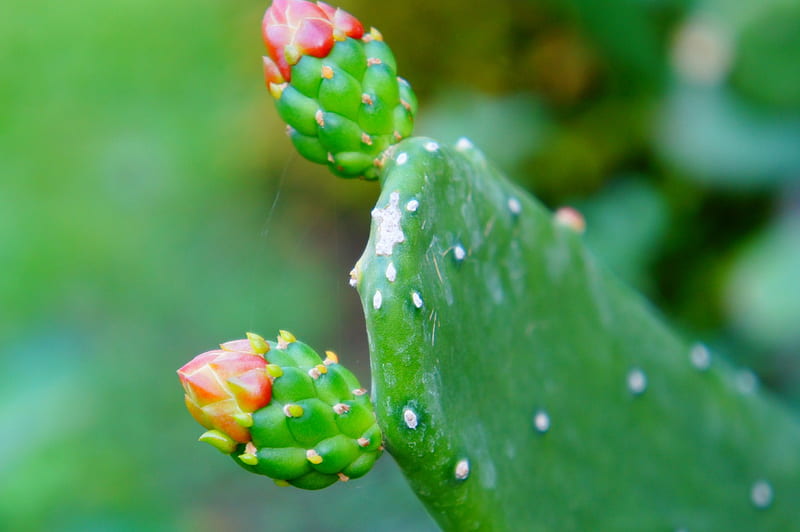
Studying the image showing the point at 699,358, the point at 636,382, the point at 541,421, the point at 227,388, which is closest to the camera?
the point at 227,388

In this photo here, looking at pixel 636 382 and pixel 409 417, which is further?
pixel 636 382

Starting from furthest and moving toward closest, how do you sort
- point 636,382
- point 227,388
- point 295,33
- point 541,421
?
point 636,382
point 541,421
point 295,33
point 227,388

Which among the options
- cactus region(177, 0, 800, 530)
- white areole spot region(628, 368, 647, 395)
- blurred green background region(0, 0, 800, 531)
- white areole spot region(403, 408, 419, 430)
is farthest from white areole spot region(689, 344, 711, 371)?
white areole spot region(403, 408, 419, 430)

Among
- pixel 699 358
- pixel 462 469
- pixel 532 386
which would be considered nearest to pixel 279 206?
pixel 699 358

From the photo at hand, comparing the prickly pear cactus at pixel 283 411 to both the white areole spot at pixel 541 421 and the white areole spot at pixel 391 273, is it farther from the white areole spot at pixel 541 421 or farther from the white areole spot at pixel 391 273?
the white areole spot at pixel 541 421

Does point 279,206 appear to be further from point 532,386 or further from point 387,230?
point 387,230

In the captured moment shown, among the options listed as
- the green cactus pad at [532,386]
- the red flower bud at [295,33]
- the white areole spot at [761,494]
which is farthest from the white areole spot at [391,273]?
the white areole spot at [761,494]
